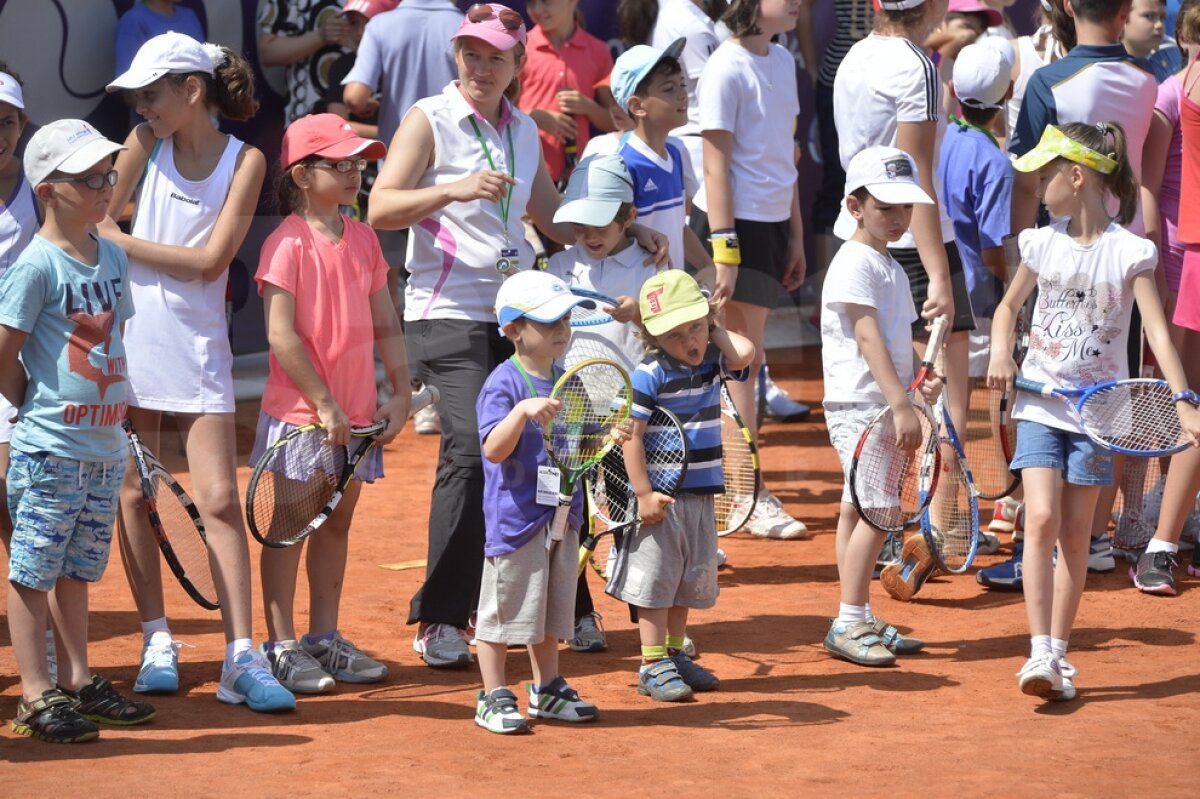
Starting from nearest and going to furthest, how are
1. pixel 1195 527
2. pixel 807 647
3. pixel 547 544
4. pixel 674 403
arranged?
1. pixel 547 544
2. pixel 674 403
3. pixel 807 647
4. pixel 1195 527

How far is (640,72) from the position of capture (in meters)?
6.26

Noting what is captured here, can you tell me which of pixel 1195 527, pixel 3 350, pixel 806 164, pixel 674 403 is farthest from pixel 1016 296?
pixel 806 164

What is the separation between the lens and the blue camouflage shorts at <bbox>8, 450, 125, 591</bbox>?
15.6ft

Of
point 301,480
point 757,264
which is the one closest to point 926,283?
point 757,264

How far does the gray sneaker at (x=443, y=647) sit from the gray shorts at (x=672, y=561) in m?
0.59

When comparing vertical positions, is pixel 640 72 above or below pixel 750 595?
above

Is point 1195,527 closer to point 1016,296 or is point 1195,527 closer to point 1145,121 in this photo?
point 1145,121

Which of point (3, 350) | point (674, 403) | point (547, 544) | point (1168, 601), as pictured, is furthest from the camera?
point (1168, 601)

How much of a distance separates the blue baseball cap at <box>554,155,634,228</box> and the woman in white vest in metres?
0.19

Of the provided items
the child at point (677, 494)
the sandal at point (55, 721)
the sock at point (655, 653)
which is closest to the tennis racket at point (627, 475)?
the child at point (677, 494)

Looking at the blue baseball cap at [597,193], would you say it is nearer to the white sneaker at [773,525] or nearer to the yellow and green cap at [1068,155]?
the yellow and green cap at [1068,155]

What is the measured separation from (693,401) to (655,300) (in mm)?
345

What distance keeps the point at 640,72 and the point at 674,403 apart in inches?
58.7

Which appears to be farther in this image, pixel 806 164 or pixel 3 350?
pixel 806 164
